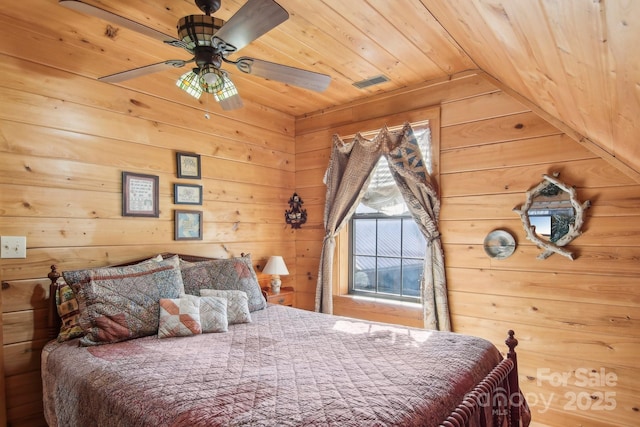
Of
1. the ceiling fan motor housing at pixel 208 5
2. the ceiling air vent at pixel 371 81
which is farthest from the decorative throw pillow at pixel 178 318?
the ceiling air vent at pixel 371 81

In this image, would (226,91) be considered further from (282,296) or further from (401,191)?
(282,296)

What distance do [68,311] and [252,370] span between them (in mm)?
1277

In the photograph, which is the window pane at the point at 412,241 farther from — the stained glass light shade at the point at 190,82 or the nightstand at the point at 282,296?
the stained glass light shade at the point at 190,82

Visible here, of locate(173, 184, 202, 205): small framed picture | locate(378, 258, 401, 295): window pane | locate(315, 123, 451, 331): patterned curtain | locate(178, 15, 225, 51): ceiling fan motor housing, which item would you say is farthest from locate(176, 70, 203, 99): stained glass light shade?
locate(378, 258, 401, 295): window pane

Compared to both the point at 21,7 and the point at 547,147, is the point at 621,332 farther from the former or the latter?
the point at 21,7

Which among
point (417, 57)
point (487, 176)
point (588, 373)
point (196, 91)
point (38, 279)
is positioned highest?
point (417, 57)

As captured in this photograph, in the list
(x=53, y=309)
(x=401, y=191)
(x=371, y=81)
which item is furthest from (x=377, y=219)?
(x=53, y=309)

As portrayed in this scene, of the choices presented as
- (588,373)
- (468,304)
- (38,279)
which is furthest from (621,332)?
(38,279)

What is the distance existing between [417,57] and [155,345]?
243 cm

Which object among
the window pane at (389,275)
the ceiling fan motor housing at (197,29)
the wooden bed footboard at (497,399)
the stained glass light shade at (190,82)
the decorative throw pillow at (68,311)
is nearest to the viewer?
the wooden bed footboard at (497,399)

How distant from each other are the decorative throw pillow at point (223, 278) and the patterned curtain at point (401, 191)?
0.88 meters

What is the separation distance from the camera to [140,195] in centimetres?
268

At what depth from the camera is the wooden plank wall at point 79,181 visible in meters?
2.12

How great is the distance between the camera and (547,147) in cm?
246
